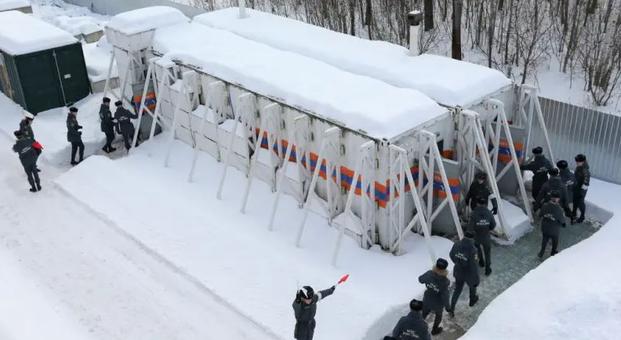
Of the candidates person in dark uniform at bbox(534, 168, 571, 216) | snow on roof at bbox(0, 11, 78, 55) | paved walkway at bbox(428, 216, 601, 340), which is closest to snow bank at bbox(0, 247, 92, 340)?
paved walkway at bbox(428, 216, 601, 340)

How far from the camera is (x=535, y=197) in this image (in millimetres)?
11273

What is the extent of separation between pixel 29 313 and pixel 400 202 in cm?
578

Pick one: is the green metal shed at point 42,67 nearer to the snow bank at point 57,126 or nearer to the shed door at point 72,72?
the shed door at point 72,72

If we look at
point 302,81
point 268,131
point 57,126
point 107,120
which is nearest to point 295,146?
point 268,131

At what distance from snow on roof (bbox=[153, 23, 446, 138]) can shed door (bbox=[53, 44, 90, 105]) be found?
2.94 metres

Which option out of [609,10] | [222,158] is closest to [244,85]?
[222,158]

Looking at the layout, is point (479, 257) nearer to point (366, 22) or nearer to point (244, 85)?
point (244, 85)

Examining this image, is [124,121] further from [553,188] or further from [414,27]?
[553,188]

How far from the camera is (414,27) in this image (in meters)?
12.0

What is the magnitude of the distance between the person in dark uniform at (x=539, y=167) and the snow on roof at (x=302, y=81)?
205cm

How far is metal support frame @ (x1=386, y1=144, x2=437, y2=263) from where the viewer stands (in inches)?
376

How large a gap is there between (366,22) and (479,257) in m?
10.9

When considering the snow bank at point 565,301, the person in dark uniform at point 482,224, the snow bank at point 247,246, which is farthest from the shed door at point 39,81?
the snow bank at point 565,301

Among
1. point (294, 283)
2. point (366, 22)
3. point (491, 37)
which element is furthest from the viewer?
point (366, 22)
